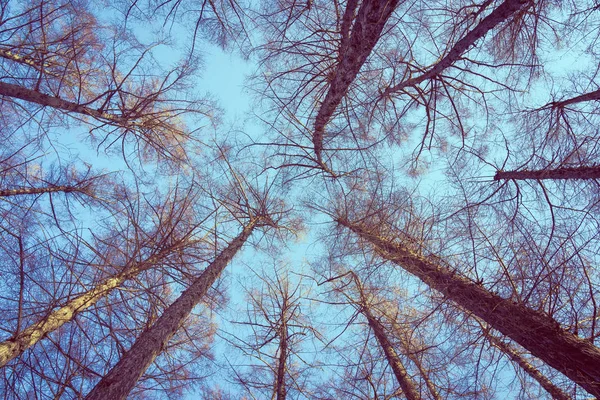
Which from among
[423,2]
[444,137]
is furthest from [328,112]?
[444,137]

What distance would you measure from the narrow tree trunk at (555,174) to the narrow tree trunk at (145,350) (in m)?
4.53

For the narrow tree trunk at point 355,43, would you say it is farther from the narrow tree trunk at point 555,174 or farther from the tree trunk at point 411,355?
the tree trunk at point 411,355

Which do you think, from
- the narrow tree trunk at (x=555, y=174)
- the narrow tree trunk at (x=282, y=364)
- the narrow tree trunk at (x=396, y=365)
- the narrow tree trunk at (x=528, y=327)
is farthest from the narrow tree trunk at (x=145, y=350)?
the narrow tree trunk at (x=555, y=174)

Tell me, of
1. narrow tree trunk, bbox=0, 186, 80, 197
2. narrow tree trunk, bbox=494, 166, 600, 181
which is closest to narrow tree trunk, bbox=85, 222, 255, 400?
narrow tree trunk, bbox=0, 186, 80, 197

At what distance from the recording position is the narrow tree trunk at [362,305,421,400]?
4220 mm

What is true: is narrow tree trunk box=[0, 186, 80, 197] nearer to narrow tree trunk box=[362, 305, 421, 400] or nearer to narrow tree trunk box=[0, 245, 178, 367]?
narrow tree trunk box=[0, 245, 178, 367]

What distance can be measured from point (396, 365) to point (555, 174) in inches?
139

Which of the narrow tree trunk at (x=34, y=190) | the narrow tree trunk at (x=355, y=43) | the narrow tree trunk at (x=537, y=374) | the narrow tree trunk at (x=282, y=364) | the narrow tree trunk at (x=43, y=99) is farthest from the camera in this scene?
the narrow tree trunk at (x=34, y=190)

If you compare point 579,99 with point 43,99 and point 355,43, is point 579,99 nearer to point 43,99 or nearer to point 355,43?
point 355,43

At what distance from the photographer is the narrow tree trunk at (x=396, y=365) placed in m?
4.22

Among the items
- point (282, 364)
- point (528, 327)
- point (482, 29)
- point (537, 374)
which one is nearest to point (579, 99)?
point (482, 29)

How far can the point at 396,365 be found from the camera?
4.43 metres

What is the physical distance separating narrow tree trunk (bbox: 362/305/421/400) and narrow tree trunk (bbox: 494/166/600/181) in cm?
275

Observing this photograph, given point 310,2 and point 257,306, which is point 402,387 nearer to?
point 257,306
